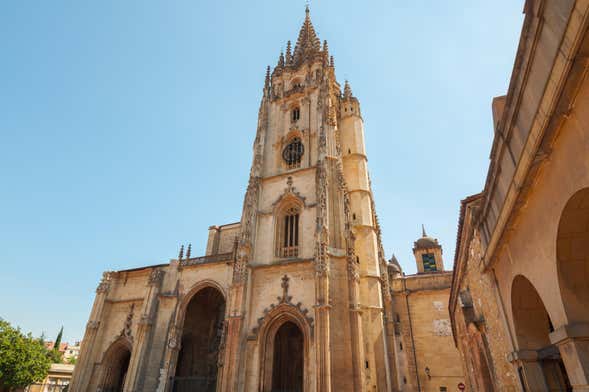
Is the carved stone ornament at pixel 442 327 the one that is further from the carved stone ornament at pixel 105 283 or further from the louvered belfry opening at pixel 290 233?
the carved stone ornament at pixel 105 283

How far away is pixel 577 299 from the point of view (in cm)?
420

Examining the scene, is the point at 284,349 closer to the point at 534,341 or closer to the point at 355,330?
the point at 355,330

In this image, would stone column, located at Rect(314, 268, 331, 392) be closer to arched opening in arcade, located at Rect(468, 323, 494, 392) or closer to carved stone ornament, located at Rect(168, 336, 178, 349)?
arched opening in arcade, located at Rect(468, 323, 494, 392)

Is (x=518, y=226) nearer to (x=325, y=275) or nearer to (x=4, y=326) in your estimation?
(x=325, y=275)

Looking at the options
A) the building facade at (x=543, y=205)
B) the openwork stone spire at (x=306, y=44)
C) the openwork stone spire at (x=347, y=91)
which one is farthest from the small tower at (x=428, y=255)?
the building facade at (x=543, y=205)

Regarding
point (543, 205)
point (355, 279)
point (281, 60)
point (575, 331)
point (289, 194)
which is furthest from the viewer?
point (281, 60)

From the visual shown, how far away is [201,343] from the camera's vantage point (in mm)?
24391

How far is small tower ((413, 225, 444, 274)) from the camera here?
131 ft

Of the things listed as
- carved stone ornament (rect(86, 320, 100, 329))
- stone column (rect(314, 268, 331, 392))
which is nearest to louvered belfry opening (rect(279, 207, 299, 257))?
stone column (rect(314, 268, 331, 392))

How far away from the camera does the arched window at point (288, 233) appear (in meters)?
20.7

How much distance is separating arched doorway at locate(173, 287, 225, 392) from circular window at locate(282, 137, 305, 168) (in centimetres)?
1095

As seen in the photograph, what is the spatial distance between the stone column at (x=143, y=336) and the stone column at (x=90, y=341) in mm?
4308

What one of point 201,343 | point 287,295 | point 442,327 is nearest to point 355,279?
point 287,295

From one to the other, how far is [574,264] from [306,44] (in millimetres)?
34787
